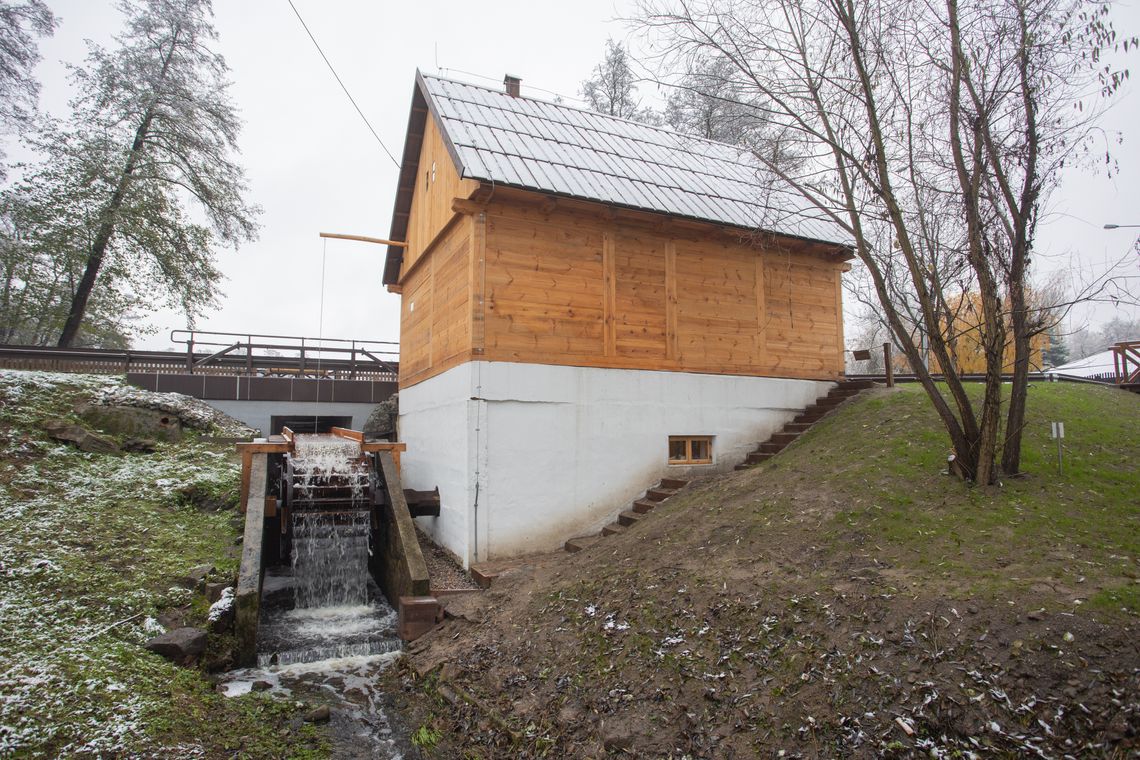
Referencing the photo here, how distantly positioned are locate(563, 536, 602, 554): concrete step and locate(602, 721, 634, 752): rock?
435 cm

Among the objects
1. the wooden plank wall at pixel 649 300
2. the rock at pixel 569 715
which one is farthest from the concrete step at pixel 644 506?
the rock at pixel 569 715

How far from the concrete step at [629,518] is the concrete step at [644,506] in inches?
4.9

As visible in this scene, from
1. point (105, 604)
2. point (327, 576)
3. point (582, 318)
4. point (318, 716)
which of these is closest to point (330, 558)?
point (327, 576)

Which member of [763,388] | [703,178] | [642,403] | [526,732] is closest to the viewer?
[526,732]

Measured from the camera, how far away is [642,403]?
10.6 metres

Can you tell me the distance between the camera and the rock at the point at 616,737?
15.4 feet

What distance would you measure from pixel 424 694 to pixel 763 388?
7.86 m

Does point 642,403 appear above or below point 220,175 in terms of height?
below

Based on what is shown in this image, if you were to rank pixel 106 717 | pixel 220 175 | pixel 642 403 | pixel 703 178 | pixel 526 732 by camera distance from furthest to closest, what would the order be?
pixel 220 175, pixel 703 178, pixel 642 403, pixel 526 732, pixel 106 717

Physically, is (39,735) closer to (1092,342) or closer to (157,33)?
(157,33)

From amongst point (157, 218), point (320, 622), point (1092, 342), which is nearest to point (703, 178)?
point (320, 622)

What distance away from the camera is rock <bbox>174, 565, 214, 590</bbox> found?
25.5 ft

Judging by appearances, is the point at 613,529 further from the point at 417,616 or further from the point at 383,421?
the point at 383,421

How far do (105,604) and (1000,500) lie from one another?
937 cm
